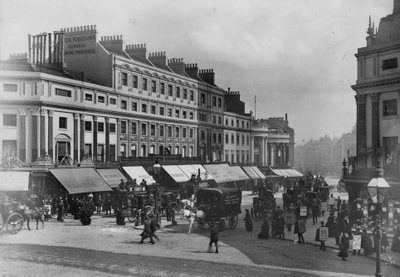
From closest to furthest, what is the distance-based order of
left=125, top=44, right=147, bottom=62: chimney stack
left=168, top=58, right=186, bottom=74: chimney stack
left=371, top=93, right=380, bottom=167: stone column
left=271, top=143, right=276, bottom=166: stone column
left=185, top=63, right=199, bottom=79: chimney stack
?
1. left=371, top=93, right=380, bottom=167: stone column
2. left=125, top=44, right=147, bottom=62: chimney stack
3. left=168, top=58, right=186, bottom=74: chimney stack
4. left=185, top=63, right=199, bottom=79: chimney stack
5. left=271, top=143, right=276, bottom=166: stone column

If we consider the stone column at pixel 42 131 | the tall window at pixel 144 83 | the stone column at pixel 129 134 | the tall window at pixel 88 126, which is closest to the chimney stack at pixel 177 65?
the tall window at pixel 144 83

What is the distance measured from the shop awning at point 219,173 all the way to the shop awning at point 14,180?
22867mm

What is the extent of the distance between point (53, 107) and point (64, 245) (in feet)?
61.5

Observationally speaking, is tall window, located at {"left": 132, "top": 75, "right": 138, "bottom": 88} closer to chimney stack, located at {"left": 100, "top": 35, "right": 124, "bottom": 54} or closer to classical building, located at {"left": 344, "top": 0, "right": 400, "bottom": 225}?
chimney stack, located at {"left": 100, "top": 35, "right": 124, "bottom": 54}

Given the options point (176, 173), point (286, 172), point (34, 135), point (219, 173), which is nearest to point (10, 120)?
point (34, 135)

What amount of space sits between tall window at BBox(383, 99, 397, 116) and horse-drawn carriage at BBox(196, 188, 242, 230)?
632 inches

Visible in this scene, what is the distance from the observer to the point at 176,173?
4391cm

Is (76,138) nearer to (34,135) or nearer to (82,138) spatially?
(82,138)

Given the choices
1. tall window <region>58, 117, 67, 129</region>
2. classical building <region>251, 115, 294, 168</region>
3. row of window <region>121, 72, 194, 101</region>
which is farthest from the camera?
classical building <region>251, 115, 294, 168</region>

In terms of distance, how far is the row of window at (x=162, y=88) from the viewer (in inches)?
1715

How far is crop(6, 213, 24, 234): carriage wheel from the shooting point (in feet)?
70.0

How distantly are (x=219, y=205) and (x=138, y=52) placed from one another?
89.9 feet

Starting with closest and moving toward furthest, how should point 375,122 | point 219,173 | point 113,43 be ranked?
1. point 375,122
2. point 113,43
3. point 219,173

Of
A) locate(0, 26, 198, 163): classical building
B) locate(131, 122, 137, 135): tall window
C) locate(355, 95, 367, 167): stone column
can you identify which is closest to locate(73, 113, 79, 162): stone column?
locate(0, 26, 198, 163): classical building
